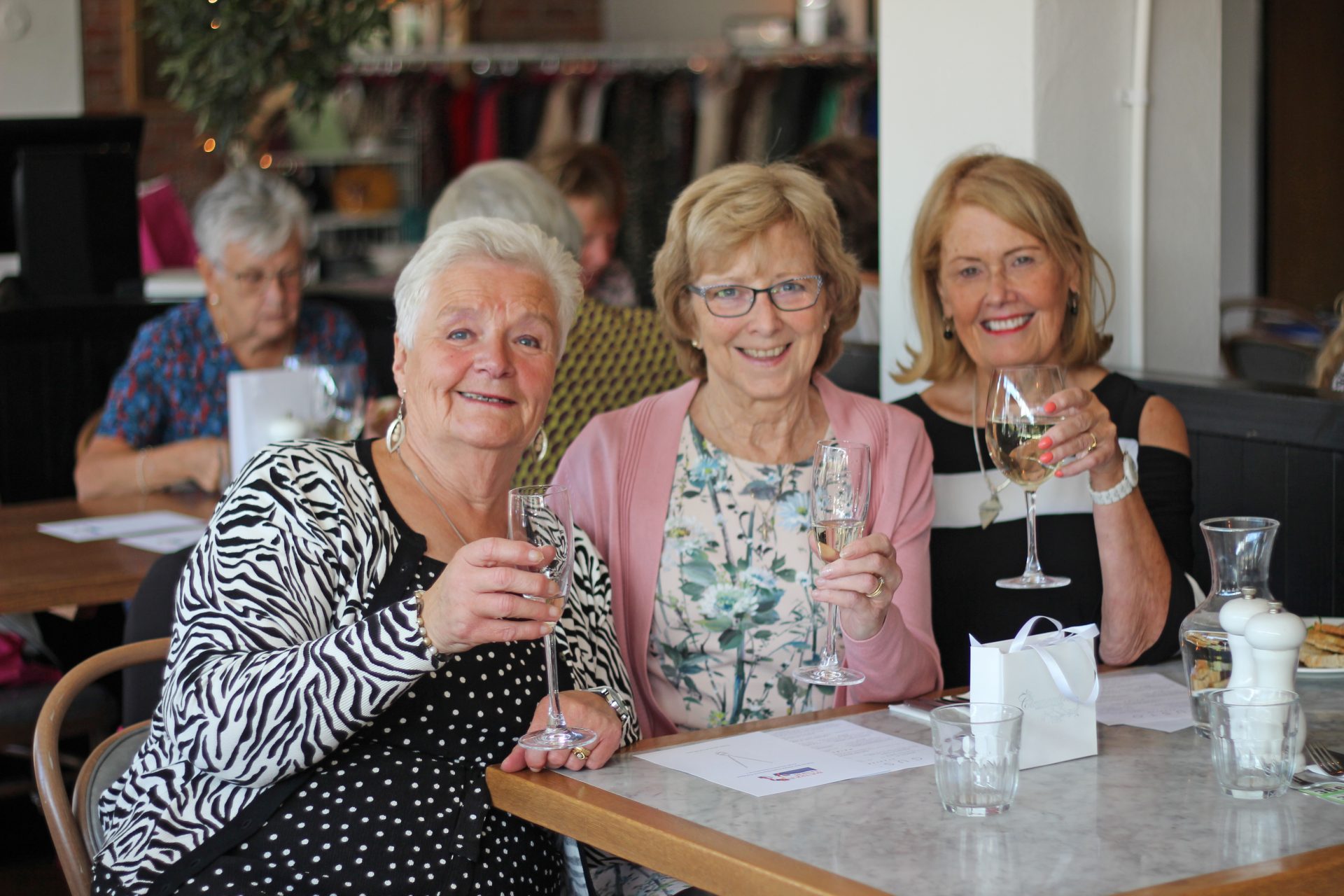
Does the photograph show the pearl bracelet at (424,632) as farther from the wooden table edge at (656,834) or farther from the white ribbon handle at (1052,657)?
the white ribbon handle at (1052,657)

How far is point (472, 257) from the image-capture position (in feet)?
7.12

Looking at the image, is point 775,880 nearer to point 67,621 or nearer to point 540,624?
point 540,624

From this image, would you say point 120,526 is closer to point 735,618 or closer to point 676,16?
point 735,618

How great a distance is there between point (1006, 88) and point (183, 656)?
2.12 meters

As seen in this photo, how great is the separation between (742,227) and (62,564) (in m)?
1.54

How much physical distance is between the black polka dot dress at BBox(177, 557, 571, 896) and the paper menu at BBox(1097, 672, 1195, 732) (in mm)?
774

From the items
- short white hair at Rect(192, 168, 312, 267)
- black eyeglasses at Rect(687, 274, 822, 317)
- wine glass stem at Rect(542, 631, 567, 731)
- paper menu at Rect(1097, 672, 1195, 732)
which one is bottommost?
paper menu at Rect(1097, 672, 1195, 732)

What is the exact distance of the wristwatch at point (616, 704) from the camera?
2023 mm

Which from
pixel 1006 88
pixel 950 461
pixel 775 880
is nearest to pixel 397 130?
pixel 1006 88

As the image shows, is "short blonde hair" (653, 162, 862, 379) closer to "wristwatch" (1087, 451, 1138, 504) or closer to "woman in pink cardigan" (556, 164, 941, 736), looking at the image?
"woman in pink cardigan" (556, 164, 941, 736)

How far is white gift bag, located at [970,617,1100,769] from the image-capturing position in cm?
Answer: 176

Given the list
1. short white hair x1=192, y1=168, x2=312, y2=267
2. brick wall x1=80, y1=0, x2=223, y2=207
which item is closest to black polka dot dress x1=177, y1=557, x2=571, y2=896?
short white hair x1=192, y1=168, x2=312, y2=267

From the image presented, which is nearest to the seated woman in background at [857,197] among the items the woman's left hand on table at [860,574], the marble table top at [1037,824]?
the woman's left hand on table at [860,574]

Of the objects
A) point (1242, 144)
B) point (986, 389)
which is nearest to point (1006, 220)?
point (986, 389)
